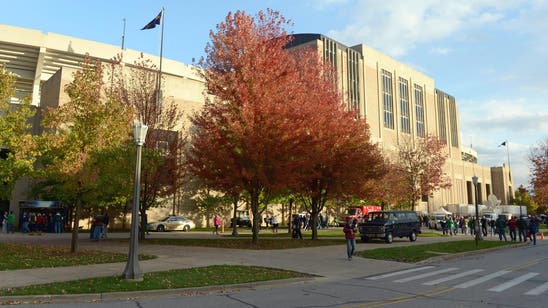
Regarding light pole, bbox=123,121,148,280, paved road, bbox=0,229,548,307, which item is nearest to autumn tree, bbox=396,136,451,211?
paved road, bbox=0,229,548,307

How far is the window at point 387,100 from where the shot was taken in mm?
80375

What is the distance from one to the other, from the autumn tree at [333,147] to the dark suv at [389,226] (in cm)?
205

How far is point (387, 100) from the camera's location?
267 feet

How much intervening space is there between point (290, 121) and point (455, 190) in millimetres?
87060

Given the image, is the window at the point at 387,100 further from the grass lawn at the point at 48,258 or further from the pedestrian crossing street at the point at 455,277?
the grass lawn at the point at 48,258

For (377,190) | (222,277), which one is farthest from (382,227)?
(222,277)

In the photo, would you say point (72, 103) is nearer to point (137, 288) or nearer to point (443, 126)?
point (137, 288)

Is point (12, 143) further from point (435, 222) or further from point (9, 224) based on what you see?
point (435, 222)

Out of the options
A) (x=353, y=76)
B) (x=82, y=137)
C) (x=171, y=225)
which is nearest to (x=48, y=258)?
(x=82, y=137)

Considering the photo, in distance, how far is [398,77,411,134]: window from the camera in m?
84.7

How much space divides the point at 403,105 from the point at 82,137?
7702cm

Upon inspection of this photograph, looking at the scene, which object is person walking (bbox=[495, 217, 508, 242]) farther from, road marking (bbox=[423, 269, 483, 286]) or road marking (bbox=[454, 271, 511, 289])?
road marking (bbox=[454, 271, 511, 289])

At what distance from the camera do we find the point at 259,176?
20953 mm

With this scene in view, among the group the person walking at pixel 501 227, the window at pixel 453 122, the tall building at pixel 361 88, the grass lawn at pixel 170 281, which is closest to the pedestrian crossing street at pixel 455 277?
the grass lawn at pixel 170 281
